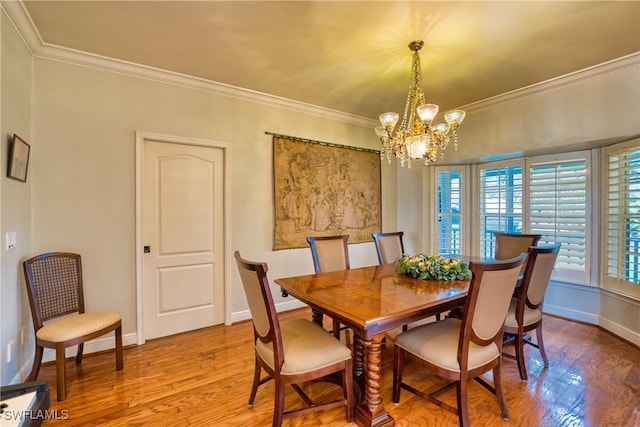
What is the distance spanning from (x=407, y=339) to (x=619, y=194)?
2847 mm

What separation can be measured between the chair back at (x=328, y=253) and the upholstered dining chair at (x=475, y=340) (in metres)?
1.11

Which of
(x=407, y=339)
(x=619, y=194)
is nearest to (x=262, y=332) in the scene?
(x=407, y=339)

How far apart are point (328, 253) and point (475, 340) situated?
149cm

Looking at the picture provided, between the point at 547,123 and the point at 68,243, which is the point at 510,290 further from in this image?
the point at 68,243

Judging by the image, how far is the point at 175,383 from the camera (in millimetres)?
2258

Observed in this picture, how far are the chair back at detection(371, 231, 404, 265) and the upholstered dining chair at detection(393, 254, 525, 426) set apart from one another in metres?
1.32

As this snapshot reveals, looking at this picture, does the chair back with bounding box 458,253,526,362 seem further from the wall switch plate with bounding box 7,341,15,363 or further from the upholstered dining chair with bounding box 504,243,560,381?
the wall switch plate with bounding box 7,341,15,363

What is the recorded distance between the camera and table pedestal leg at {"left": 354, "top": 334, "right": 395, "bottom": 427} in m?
1.73

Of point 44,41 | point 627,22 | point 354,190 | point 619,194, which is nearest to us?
point 627,22

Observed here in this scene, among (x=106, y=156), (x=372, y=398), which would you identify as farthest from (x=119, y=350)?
(x=372, y=398)

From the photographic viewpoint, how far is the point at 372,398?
1.77 metres

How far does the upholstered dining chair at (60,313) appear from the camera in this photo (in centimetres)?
207

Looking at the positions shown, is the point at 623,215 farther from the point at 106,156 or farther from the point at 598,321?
the point at 106,156

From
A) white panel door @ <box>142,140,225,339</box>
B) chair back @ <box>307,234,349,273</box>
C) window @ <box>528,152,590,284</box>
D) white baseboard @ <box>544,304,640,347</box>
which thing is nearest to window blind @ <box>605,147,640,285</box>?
window @ <box>528,152,590,284</box>
